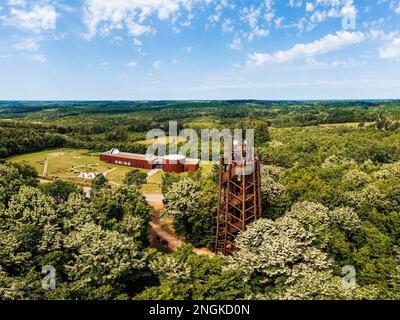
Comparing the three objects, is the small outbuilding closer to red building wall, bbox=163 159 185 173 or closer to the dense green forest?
red building wall, bbox=163 159 185 173

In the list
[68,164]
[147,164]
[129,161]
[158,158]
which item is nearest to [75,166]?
[68,164]

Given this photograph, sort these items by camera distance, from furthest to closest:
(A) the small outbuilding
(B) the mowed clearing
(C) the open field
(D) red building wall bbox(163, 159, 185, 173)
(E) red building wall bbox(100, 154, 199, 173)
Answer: (A) the small outbuilding → (E) red building wall bbox(100, 154, 199, 173) → (D) red building wall bbox(163, 159, 185, 173) → (B) the mowed clearing → (C) the open field

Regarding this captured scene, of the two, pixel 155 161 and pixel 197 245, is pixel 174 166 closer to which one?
pixel 155 161

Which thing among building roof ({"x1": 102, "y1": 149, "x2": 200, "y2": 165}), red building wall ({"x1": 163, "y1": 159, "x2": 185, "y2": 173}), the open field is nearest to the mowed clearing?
the open field

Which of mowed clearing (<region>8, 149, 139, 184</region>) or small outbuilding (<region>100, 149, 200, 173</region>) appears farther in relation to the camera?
small outbuilding (<region>100, 149, 200, 173</region>)

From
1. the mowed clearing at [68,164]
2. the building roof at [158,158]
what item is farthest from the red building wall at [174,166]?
the mowed clearing at [68,164]

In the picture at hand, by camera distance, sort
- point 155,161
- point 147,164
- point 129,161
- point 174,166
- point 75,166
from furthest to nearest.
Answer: point 129,161 → point 155,161 → point 75,166 → point 147,164 → point 174,166

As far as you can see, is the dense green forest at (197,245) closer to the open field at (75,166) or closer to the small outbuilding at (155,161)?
the open field at (75,166)
